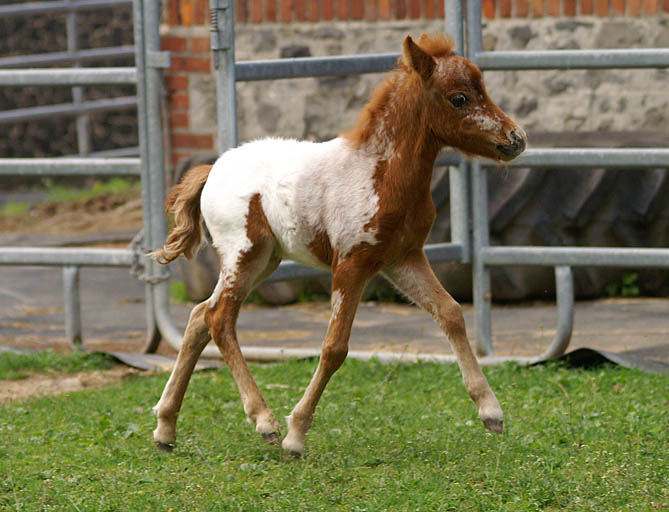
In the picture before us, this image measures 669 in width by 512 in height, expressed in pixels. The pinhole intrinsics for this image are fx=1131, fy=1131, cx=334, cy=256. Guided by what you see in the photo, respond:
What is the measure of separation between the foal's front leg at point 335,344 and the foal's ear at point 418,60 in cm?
65

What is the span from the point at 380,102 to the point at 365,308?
128 inches

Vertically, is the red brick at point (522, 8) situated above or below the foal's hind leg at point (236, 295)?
above

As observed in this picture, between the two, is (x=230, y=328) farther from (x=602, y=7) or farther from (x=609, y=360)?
(x=602, y=7)

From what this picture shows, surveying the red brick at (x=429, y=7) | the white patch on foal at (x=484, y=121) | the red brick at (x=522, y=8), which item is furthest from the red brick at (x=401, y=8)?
the white patch on foal at (x=484, y=121)

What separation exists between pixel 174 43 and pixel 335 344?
503cm

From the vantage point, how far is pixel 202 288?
22.7 feet

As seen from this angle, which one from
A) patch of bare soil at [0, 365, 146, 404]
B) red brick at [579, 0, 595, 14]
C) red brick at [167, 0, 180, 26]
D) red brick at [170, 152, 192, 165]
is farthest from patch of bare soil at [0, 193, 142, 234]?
patch of bare soil at [0, 365, 146, 404]

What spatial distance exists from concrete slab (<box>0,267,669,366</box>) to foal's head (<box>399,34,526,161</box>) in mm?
1846

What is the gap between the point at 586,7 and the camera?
286 inches

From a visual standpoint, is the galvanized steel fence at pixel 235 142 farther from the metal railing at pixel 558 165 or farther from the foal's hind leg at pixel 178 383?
the foal's hind leg at pixel 178 383

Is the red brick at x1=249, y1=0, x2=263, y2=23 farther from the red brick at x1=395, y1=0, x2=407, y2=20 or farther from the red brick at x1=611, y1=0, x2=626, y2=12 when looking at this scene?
the red brick at x1=611, y1=0, x2=626, y2=12

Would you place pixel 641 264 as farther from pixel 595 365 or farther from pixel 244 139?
pixel 244 139

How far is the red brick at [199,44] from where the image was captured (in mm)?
7977

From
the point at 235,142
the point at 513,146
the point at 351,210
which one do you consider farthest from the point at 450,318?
the point at 235,142
